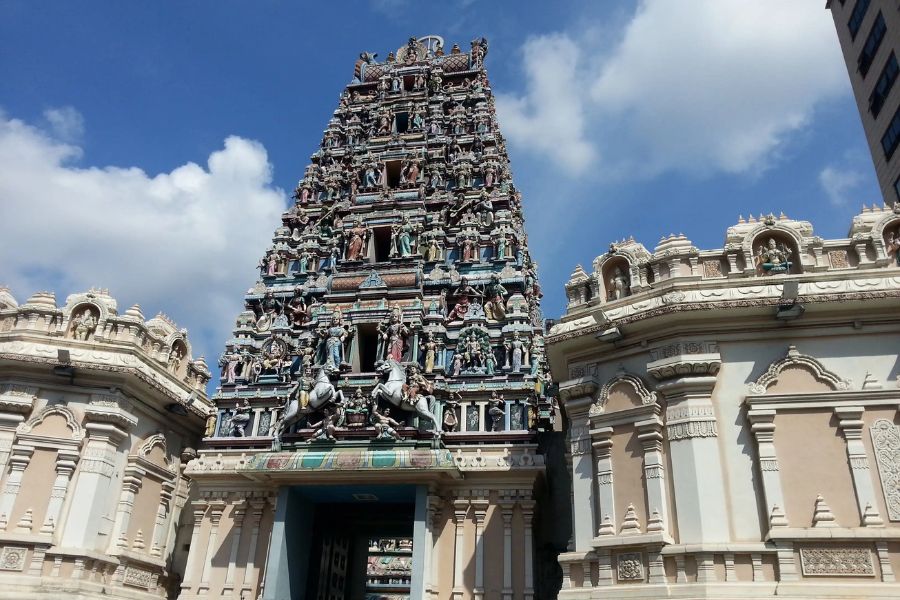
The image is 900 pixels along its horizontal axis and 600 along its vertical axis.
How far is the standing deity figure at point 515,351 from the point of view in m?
23.3

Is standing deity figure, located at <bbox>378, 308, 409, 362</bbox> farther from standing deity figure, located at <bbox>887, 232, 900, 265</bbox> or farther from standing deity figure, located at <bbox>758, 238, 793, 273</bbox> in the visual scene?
standing deity figure, located at <bbox>887, 232, 900, 265</bbox>

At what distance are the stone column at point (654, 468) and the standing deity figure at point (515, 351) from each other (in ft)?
24.4

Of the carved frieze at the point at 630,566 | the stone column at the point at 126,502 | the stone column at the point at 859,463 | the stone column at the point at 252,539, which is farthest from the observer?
the stone column at the point at 126,502

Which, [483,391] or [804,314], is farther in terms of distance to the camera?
[483,391]

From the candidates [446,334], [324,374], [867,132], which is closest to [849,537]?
[446,334]

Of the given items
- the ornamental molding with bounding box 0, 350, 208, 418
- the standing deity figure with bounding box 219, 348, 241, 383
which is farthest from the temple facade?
the ornamental molding with bounding box 0, 350, 208, 418

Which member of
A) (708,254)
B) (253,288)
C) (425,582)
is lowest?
(425,582)

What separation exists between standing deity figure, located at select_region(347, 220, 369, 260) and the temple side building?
288 inches

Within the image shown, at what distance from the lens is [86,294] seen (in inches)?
898

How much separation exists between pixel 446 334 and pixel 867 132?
82.5 ft

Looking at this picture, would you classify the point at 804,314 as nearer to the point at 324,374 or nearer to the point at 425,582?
the point at 425,582

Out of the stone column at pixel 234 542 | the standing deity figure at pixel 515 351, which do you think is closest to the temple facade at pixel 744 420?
the standing deity figure at pixel 515 351

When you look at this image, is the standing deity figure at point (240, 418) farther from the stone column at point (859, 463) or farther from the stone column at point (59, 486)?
the stone column at point (859, 463)

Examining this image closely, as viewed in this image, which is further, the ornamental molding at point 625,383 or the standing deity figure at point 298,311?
the standing deity figure at point 298,311
